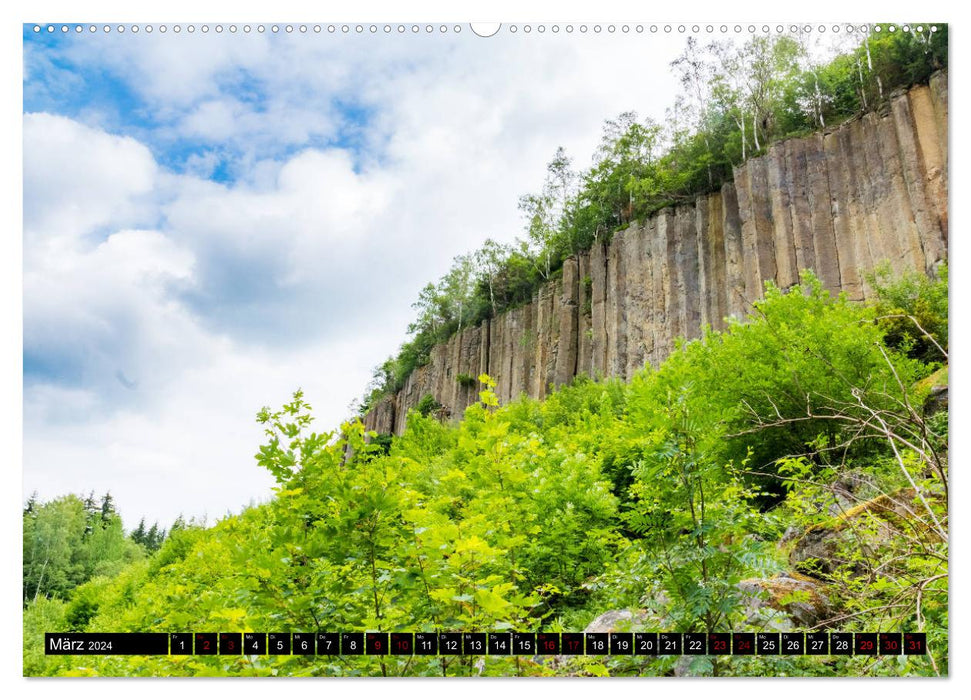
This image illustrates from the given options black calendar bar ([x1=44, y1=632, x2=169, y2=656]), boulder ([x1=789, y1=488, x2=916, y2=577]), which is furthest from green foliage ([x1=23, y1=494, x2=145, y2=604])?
boulder ([x1=789, y1=488, x2=916, y2=577])

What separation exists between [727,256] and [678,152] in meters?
3.61

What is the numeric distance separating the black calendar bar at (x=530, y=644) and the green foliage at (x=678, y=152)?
12.8 ft

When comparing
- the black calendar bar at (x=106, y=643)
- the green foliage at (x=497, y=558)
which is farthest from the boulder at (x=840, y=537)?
the black calendar bar at (x=106, y=643)

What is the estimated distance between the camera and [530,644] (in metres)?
3.38

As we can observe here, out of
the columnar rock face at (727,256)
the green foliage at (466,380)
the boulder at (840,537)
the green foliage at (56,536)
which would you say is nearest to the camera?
the green foliage at (56,536)

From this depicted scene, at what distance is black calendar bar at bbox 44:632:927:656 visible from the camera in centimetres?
334

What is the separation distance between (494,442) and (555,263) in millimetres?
24316

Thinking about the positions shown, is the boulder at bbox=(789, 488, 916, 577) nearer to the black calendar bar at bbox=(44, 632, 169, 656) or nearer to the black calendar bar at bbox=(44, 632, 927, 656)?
the black calendar bar at bbox=(44, 632, 927, 656)

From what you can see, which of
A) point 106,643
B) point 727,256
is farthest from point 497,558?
point 727,256

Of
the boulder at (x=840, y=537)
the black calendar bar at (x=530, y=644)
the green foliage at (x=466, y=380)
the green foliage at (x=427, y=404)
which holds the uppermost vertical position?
the green foliage at (x=466, y=380)

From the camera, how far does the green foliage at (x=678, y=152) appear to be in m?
9.45

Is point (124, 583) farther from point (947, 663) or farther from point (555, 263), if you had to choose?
point (555, 263)

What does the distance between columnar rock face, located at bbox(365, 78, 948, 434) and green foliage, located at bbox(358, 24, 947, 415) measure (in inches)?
20.6

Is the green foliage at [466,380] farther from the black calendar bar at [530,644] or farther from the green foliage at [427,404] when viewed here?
the black calendar bar at [530,644]
